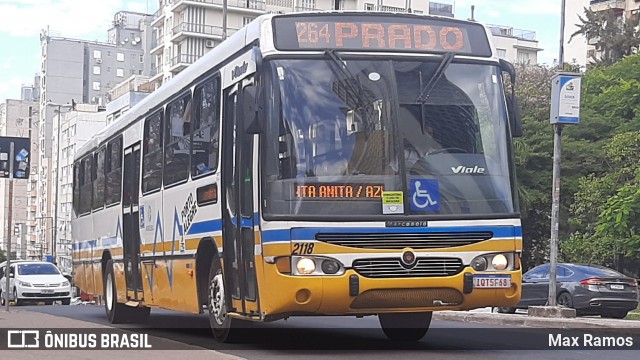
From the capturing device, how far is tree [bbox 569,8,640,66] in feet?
237

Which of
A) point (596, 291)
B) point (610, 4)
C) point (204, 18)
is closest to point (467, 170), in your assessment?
point (596, 291)

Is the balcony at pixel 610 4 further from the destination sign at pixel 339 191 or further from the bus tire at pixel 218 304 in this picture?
the destination sign at pixel 339 191

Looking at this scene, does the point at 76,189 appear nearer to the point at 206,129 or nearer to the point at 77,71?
the point at 206,129

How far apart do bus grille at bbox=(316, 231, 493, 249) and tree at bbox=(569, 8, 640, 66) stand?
201 ft

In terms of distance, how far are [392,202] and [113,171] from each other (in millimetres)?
10146

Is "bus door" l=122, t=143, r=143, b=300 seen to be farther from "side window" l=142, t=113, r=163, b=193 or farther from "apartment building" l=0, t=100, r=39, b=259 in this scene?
"apartment building" l=0, t=100, r=39, b=259

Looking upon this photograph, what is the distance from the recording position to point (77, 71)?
13825 centimetres

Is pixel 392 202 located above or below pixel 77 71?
below

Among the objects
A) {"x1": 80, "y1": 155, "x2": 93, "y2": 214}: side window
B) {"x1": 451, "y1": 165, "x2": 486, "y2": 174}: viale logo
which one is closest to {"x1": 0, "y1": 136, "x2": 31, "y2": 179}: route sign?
{"x1": 80, "y1": 155, "x2": 93, "y2": 214}: side window

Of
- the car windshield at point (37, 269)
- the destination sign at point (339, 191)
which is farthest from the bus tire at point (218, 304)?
the car windshield at point (37, 269)

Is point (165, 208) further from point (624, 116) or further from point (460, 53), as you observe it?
point (624, 116)

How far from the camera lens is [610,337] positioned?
16.5 m

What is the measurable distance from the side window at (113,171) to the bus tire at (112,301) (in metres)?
1.24

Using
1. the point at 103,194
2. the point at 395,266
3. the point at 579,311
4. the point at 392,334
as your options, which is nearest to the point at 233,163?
the point at 395,266
